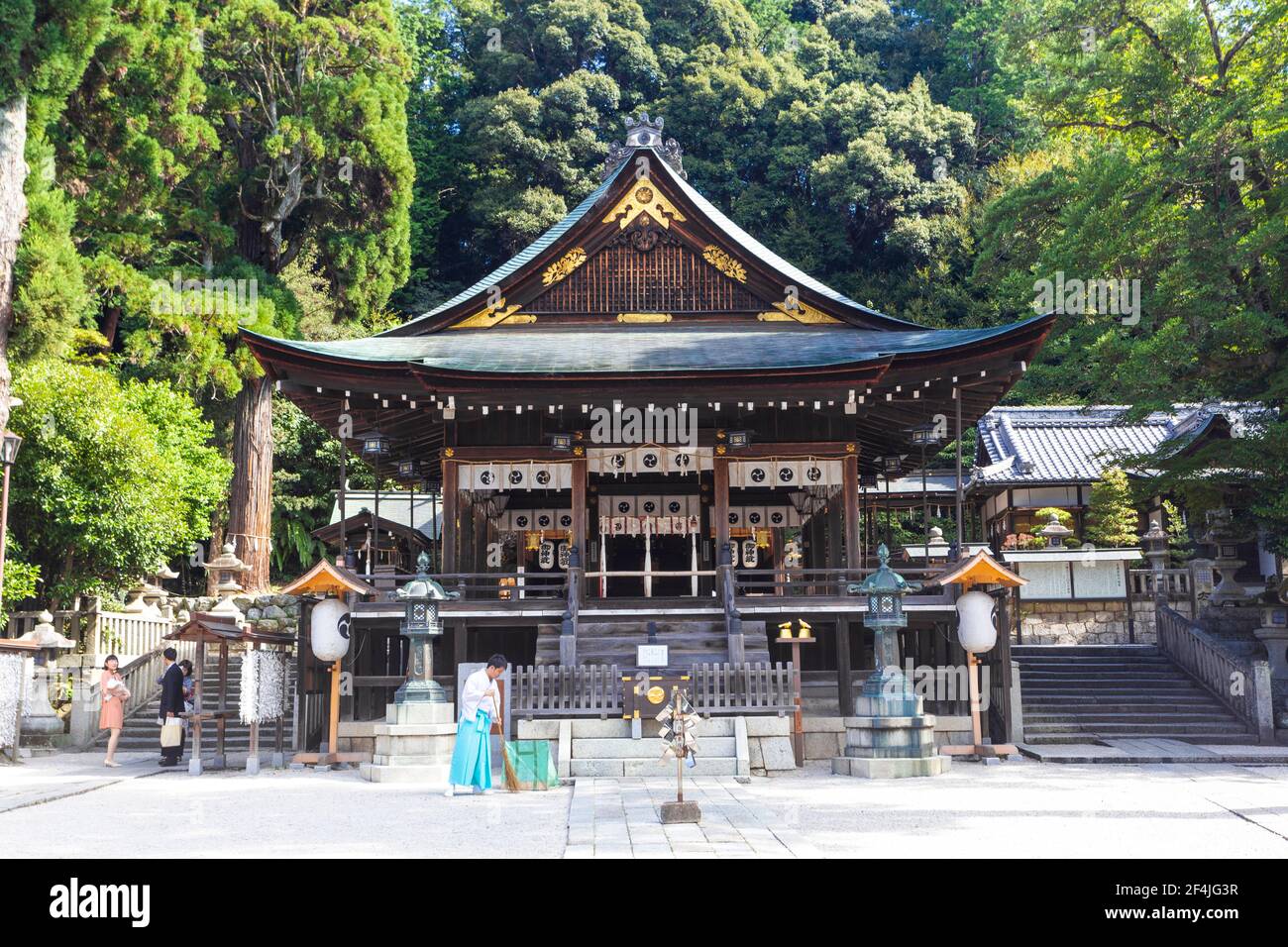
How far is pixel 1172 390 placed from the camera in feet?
67.2

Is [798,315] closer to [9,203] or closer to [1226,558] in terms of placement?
→ [1226,558]

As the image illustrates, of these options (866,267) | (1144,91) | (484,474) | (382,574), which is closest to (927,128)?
(866,267)

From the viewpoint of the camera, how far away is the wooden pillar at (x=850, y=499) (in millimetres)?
19547

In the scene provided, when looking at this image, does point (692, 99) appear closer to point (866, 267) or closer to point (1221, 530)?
point (866, 267)

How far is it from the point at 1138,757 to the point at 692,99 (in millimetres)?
40852

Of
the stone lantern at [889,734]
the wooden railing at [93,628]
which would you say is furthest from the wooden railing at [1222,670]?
the wooden railing at [93,628]

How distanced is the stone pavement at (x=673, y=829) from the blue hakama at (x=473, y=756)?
99 centimetres

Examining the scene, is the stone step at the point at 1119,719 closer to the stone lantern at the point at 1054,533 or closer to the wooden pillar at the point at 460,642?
the stone lantern at the point at 1054,533

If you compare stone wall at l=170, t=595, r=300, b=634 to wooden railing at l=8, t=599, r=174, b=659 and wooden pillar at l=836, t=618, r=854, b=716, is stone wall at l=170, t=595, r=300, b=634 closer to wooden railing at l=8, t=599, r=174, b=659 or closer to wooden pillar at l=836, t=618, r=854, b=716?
wooden railing at l=8, t=599, r=174, b=659

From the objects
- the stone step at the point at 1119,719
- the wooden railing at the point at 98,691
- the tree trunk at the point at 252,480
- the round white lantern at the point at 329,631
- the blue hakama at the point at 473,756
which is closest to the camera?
the blue hakama at the point at 473,756

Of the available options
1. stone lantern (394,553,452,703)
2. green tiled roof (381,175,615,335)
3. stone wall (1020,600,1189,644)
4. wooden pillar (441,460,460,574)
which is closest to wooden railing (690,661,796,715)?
stone lantern (394,553,452,703)

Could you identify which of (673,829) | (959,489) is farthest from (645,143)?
(673,829)

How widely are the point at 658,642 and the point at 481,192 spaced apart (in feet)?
111

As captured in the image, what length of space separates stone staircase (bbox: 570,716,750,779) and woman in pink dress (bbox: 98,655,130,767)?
7.32 metres
